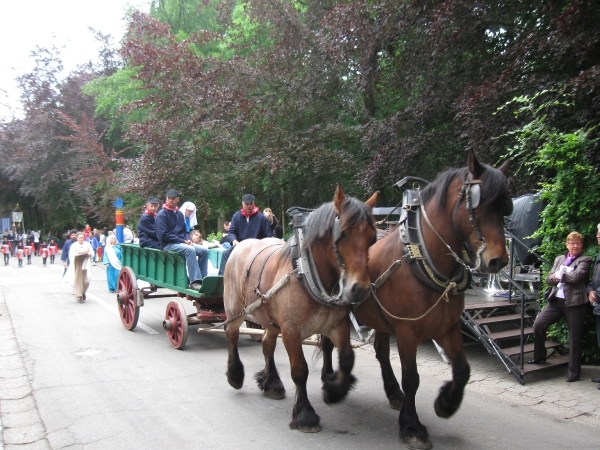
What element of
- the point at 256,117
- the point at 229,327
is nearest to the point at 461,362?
the point at 229,327

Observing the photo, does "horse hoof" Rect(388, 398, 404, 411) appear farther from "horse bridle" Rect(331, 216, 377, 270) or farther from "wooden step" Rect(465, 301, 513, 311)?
"wooden step" Rect(465, 301, 513, 311)

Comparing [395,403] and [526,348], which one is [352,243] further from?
[526,348]

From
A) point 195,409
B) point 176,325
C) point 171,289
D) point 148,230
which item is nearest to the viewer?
point 195,409

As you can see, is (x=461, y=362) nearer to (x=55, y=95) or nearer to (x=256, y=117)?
(x=256, y=117)

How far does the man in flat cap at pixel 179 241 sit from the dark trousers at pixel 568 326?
443 cm

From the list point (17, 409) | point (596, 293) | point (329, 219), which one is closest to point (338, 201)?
point (329, 219)

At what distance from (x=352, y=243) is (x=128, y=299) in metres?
6.13

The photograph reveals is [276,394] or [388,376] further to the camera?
[276,394]

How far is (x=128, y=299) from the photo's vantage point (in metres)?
8.98

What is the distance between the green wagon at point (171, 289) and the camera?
24.2 ft

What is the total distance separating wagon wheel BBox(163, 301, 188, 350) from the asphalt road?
5.6 inches

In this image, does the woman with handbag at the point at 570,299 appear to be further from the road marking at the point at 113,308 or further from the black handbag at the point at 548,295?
the road marking at the point at 113,308

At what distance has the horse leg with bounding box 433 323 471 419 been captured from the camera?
4090mm

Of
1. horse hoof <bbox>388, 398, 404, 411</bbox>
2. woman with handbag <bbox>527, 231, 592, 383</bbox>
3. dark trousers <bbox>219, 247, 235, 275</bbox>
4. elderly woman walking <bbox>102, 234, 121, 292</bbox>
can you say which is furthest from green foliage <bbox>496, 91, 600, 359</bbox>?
elderly woman walking <bbox>102, 234, 121, 292</bbox>
